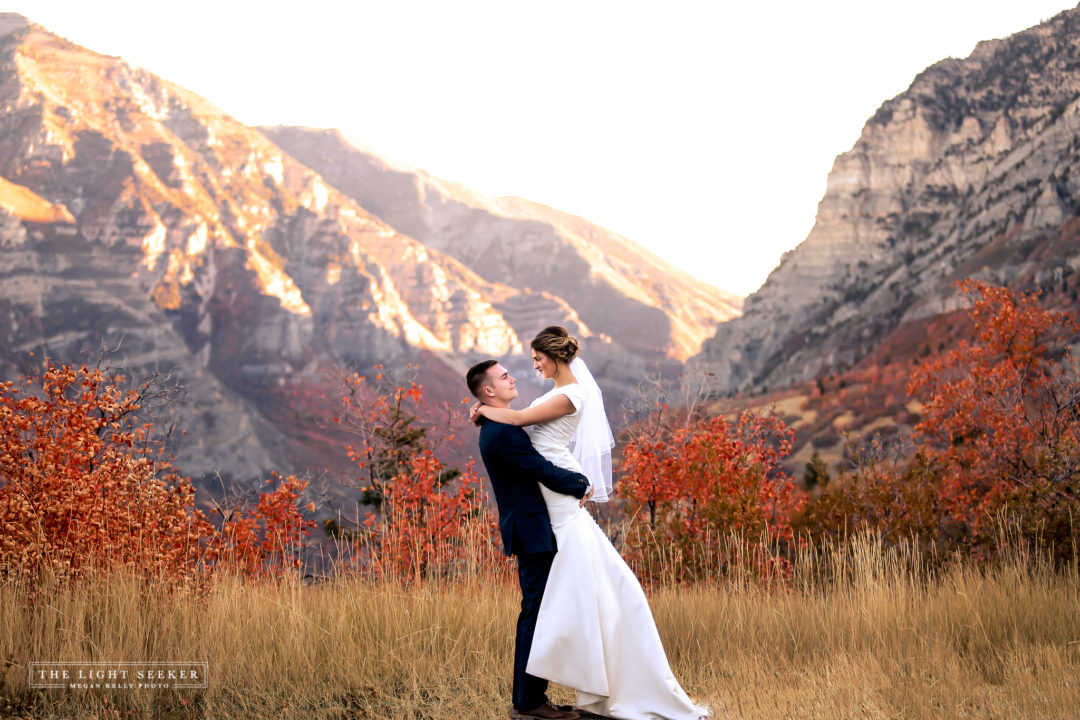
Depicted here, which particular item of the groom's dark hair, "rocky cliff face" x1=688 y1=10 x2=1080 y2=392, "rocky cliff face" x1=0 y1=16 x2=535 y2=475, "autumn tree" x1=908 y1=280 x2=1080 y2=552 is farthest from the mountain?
the groom's dark hair

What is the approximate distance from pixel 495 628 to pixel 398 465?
13244 mm

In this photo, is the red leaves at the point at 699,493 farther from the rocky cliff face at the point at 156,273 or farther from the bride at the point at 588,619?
the rocky cliff face at the point at 156,273

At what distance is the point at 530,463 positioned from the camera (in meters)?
5.46

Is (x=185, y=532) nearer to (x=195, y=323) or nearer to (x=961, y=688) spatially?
(x=961, y=688)

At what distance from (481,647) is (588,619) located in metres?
1.96

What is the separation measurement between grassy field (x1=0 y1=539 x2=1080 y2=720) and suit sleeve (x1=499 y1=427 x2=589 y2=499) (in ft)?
5.54

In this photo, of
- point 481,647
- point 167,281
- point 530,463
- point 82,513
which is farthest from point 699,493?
point 167,281

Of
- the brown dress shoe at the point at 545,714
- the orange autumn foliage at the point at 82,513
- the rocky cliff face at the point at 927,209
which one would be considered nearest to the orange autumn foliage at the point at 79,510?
the orange autumn foliage at the point at 82,513

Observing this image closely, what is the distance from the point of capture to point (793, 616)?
753 cm

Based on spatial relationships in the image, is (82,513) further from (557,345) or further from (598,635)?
(598,635)

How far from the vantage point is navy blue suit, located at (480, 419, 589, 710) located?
5469 millimetres

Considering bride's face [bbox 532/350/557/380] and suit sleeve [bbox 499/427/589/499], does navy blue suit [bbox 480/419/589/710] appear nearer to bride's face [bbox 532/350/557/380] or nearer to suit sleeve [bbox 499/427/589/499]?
suit sleeve [bbox 499/427/589/499]

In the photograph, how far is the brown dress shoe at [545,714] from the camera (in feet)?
18.1

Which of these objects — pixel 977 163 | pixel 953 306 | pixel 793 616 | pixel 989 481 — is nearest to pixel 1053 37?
pixel 977 163
